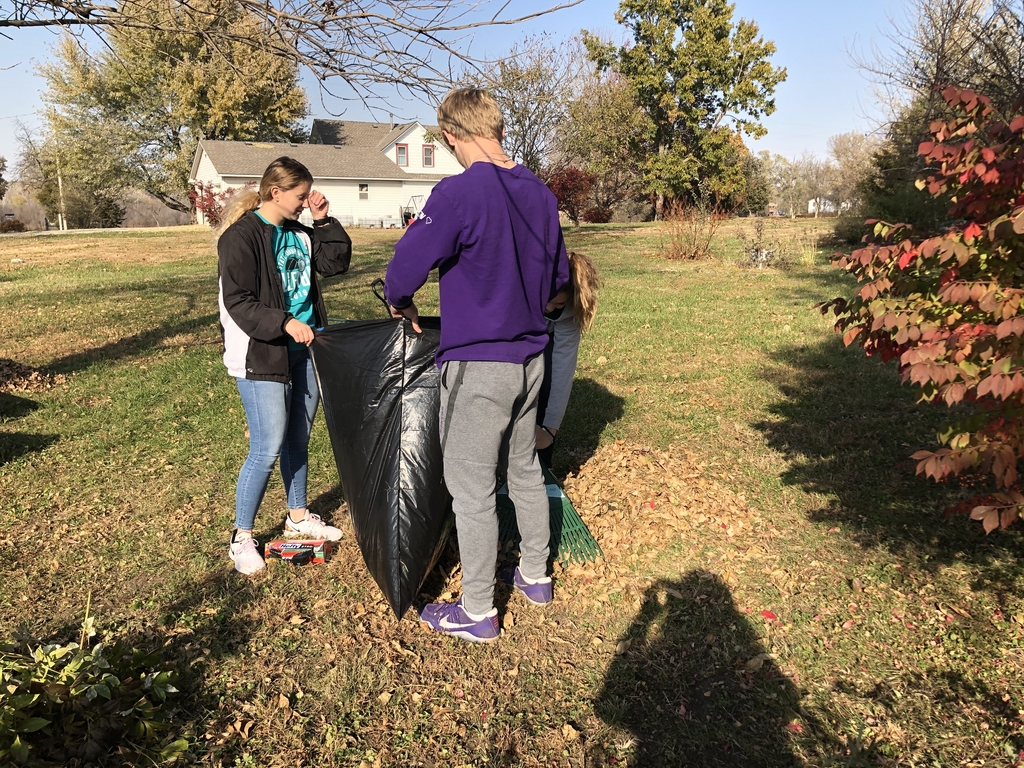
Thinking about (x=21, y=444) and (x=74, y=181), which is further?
(x=74, y=181)

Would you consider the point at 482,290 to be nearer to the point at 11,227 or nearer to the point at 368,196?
the point at 368,196

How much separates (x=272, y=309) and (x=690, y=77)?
34365 millimetres

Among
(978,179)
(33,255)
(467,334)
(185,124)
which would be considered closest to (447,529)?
(467,334)

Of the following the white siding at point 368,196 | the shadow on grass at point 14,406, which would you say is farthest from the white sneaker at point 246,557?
the white siding at point 368,196

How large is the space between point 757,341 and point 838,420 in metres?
2.82

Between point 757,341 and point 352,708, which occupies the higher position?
point 757,341

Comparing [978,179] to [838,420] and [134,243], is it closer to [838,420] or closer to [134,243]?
[838,420]

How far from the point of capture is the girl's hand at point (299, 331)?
9.11 feet

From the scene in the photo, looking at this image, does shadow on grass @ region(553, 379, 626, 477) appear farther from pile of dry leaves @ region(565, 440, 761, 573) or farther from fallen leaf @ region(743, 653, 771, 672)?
fallen leaf @ region(743, 653, 771, 672)

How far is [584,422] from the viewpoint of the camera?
5254mm

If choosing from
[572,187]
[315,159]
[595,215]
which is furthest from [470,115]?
[315,159]

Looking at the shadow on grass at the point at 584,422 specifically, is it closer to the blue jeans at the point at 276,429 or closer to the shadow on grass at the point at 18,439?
the blue jeans at the point at 276,429

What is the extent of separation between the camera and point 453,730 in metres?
2.36

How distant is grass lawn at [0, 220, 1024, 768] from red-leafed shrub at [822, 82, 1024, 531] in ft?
2.28
